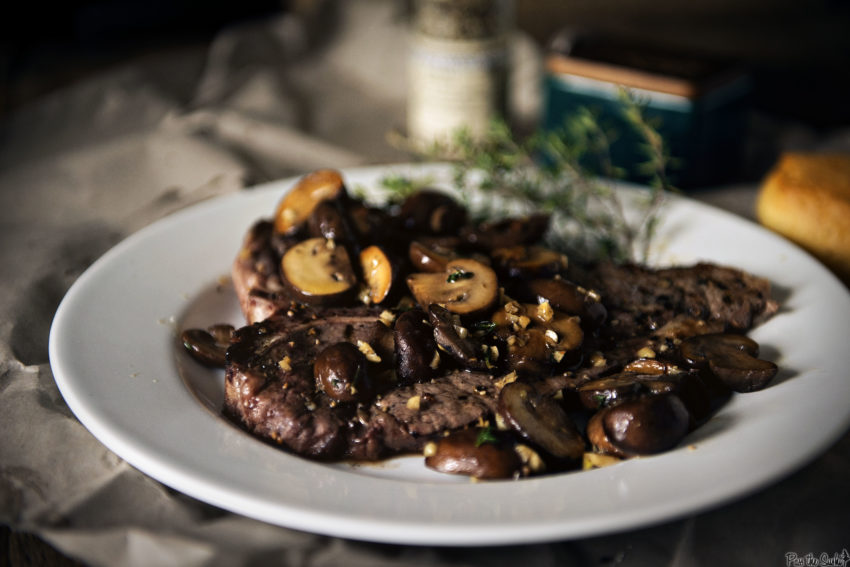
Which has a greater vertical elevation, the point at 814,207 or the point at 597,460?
the point at 814,207

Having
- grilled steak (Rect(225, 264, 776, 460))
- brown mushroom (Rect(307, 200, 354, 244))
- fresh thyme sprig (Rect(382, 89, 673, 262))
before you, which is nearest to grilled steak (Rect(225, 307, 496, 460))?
grilled steak (Rect(225, 264, 776, 460))

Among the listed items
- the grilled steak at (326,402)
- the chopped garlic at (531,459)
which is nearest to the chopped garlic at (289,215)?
the grilled steak at (326,402)

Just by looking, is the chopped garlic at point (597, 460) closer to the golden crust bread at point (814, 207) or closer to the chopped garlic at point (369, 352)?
the chopped garlic at point (369, 352)

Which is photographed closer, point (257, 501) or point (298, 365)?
point (257, 501)

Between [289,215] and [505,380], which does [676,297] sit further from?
[289,215]

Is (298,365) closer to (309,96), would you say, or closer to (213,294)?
(213,294)

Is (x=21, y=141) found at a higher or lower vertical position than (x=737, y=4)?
lower

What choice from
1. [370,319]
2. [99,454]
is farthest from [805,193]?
[99,454]

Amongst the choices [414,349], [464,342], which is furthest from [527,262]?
[414,349]
